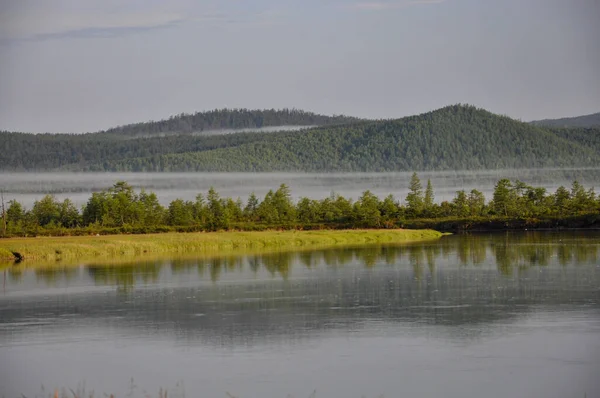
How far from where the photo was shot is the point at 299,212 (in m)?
115

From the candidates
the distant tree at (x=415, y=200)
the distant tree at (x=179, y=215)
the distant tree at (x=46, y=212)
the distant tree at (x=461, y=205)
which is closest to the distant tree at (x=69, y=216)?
the distant tree at (x=46, y=212)

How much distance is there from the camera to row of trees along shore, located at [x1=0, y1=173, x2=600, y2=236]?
98.4 metres

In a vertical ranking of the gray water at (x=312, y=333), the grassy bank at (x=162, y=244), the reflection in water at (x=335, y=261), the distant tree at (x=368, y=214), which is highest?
the distant tree at (x=368, y=214)

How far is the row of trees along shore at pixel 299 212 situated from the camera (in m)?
98.4

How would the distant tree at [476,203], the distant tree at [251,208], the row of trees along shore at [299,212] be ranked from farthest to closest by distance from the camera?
the distant tree at [476,203] → the distant tree at [251,208] → the row of trees along shore at [299,212]

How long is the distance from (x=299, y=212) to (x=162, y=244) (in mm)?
52243

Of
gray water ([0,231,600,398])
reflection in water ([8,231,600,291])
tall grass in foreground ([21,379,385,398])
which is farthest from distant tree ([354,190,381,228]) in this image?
tall grass in foreground ([21,379,385,398])

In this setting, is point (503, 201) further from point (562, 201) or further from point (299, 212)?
point (299, 212)

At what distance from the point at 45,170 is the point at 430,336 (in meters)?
177

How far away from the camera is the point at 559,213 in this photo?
356 feet

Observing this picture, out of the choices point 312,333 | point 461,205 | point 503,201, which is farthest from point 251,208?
point 312,333

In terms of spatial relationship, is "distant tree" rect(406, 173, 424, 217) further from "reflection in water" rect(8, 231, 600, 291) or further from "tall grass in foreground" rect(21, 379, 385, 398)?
"tall grass in foreground" rect(21, 379, 385, 398)

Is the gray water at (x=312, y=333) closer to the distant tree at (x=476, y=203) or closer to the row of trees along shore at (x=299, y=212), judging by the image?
the row of trees along shore at (x=299, y=212)

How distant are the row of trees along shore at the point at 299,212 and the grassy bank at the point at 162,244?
17.6m
